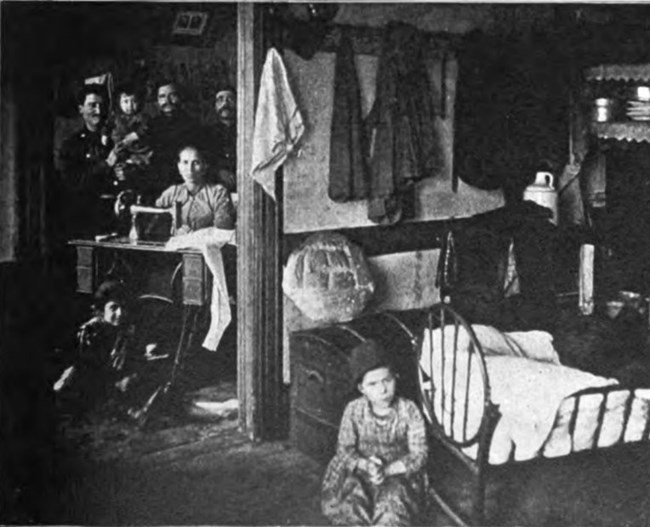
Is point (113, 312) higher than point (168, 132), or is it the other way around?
point (168, 132)

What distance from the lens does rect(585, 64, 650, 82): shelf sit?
11.2ft

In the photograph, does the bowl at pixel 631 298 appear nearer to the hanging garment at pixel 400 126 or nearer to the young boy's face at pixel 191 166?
the hanging garment at pixel 400 126

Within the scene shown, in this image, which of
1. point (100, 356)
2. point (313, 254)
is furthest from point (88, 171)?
point (313, 254)

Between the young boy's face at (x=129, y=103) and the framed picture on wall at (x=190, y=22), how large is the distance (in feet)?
0.90

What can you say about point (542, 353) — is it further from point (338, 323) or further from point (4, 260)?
point (4, 260)

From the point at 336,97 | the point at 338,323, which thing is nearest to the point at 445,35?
the point at 336,97

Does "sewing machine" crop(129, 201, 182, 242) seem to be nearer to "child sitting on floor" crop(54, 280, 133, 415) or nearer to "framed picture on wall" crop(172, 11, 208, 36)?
"child sitting on floor" crop(54, 280, 133, 415)

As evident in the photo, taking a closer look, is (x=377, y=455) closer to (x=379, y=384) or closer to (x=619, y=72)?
(x=379, y=384)

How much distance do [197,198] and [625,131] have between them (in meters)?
1.54

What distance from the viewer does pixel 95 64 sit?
11.1 ft

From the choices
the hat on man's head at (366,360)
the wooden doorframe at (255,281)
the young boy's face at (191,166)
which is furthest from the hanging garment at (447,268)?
the young boy's face at (191,166)

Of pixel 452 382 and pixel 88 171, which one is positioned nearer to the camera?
pixel 452 382

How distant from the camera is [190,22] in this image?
11.0ft

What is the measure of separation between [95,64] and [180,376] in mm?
1142
